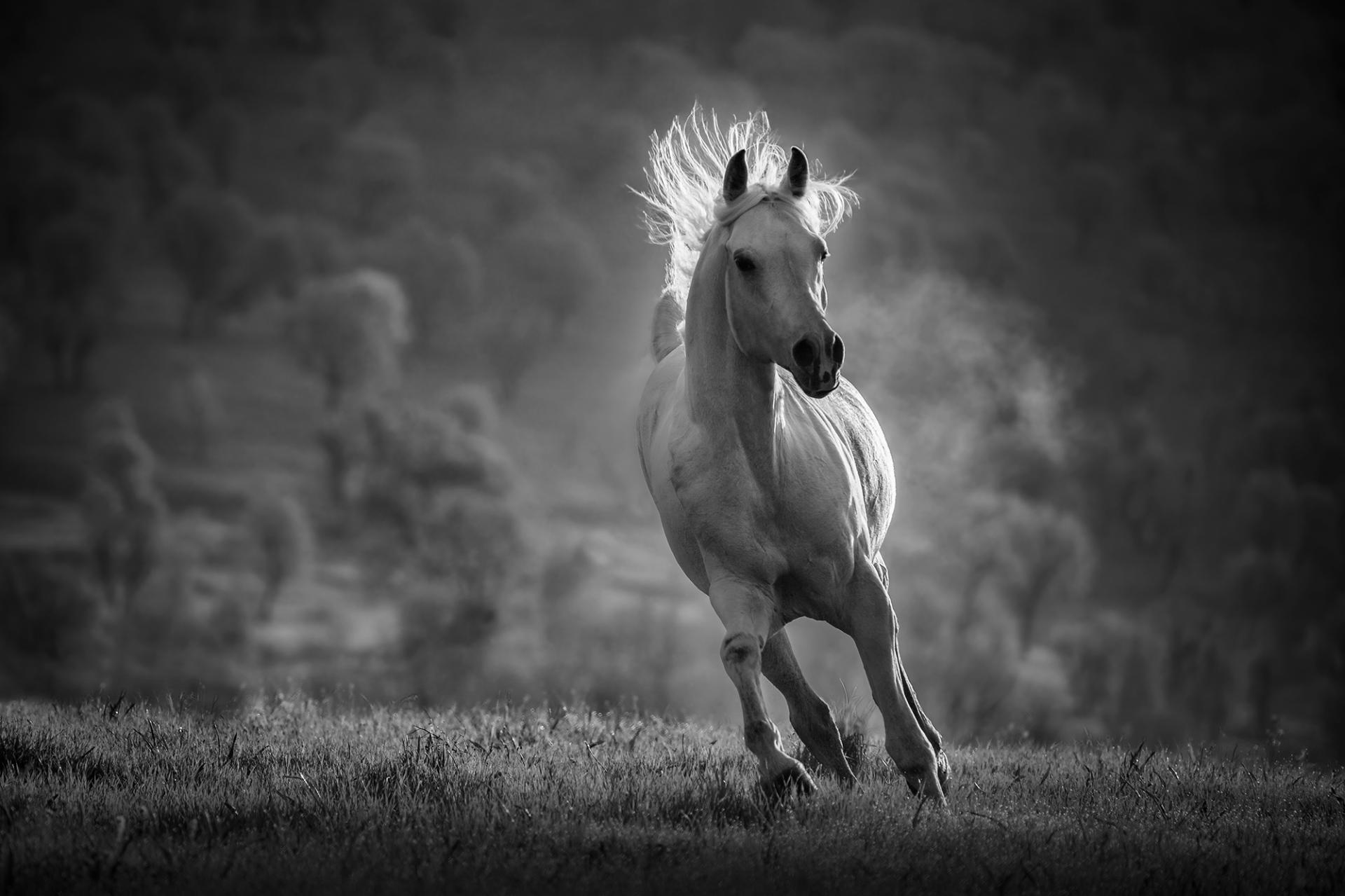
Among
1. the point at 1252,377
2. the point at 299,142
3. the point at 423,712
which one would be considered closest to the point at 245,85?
the point at 299,142

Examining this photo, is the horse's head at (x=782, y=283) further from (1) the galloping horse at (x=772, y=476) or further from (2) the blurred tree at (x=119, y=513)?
(2) the blurred tree at (x=119, y=513)

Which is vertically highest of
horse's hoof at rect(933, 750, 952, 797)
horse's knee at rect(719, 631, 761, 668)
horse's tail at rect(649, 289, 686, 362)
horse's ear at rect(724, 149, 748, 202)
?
horse's tail at rect(649, 289, 686, 362)

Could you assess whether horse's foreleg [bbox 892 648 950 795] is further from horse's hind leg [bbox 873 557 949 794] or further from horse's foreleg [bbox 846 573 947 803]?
horse's foreleg [bbox 846 573 947 803]

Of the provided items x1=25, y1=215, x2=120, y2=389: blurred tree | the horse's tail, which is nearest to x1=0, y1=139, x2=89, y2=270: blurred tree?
x1=25, y1=215, x2=120, y2=389: blurred tree

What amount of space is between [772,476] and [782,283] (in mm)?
1004

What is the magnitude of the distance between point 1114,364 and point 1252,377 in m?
21.3

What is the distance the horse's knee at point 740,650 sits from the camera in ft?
21.5

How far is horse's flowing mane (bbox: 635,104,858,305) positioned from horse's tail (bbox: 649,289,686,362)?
81cm

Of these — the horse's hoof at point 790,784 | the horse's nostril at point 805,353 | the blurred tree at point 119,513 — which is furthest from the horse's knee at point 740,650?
the blurred tree at point 119,513

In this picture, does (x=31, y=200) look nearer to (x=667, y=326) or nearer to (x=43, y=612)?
(x=43, y=612)

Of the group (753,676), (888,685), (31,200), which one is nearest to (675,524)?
(753,676)

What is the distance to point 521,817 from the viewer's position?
616cm

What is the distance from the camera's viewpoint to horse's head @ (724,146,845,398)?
21.4 ft

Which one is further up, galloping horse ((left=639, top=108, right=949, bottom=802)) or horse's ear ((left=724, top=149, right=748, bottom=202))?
horse's ear ((left=724, top=149, right=748, bottom=202))
